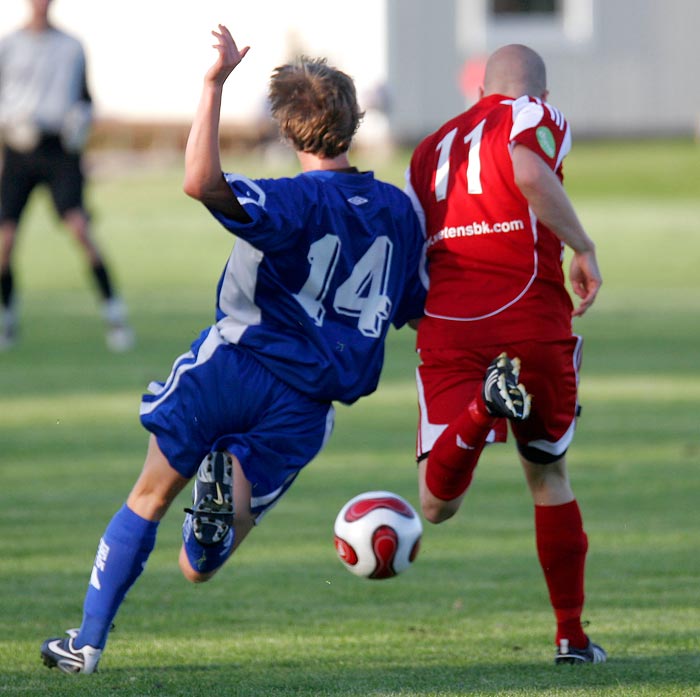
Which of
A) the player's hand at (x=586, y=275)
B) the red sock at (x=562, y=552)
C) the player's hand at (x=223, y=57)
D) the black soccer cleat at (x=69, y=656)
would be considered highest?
the player's hand at (x=223, y=57)

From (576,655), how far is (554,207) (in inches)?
54.9

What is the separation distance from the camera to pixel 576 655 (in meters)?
5.09

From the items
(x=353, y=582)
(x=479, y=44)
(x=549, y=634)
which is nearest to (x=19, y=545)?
(x=353, y=582)

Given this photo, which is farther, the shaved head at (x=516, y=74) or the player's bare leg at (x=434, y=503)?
the shaved head at (x=516, y=74)

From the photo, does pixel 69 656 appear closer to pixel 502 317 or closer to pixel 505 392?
pixel 505 392

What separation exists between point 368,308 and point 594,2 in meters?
30.8

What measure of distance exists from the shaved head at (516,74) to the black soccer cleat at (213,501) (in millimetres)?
1645

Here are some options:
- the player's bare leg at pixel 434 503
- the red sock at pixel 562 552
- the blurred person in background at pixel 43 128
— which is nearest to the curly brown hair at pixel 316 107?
the player's bare leg at pixel 434 503

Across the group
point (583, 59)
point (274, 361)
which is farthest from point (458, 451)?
point (583, 59)

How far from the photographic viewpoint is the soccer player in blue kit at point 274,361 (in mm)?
4855

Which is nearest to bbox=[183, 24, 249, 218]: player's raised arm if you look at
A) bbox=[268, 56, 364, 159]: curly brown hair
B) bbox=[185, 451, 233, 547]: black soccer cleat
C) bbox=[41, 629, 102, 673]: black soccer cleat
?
bbox=[268, 56, 364, 159]: curly brown hair

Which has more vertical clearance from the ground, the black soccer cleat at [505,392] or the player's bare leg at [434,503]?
the black soccer cleat at [505,392]

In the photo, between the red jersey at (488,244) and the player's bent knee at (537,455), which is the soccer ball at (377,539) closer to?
the player's bent knee at (537,455)

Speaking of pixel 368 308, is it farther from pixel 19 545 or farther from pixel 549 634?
pixel 19 545
